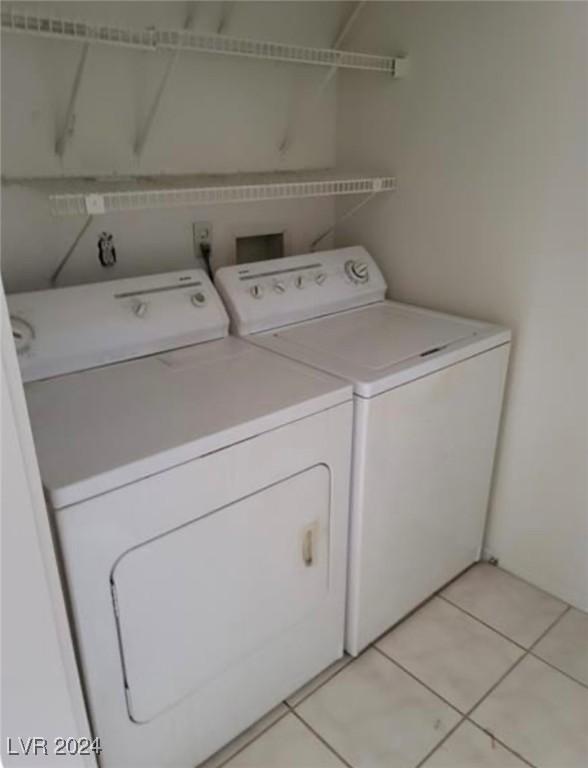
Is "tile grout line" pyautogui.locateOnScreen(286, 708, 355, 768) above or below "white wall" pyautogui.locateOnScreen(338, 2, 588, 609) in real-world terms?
below

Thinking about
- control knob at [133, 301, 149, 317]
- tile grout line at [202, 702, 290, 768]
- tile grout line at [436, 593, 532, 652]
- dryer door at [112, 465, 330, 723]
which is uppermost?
control knob at [133, 301, 149, 317]

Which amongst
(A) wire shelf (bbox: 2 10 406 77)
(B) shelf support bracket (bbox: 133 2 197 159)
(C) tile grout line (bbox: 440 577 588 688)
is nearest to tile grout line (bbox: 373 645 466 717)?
(C) tile grout line (bbox: 440 577 588 688)

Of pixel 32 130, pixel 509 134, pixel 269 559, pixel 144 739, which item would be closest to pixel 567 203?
pixel 509 134

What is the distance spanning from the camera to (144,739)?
137 centimetres

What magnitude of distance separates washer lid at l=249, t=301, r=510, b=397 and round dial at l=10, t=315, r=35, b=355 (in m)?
0.67

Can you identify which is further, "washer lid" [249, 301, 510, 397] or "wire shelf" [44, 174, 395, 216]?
"washer lid" [249, 301, 510, 397]

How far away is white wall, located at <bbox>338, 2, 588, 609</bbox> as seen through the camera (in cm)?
176

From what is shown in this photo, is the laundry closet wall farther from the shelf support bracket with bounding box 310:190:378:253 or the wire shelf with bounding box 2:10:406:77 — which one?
the wire shelf with bounding box 2:10:406:77

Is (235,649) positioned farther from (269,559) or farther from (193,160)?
(193,160)

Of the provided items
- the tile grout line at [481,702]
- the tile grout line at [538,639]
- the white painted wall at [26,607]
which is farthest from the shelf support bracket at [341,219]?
the white painted wall at [26,607]

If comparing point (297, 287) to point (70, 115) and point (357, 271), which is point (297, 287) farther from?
point (70, 115)

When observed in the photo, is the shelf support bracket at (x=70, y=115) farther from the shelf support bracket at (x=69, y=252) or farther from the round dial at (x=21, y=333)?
the round dial at (x=21, y=333)

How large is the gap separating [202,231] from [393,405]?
1.01m

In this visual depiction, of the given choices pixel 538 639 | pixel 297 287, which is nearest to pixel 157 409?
pixel 297 287
